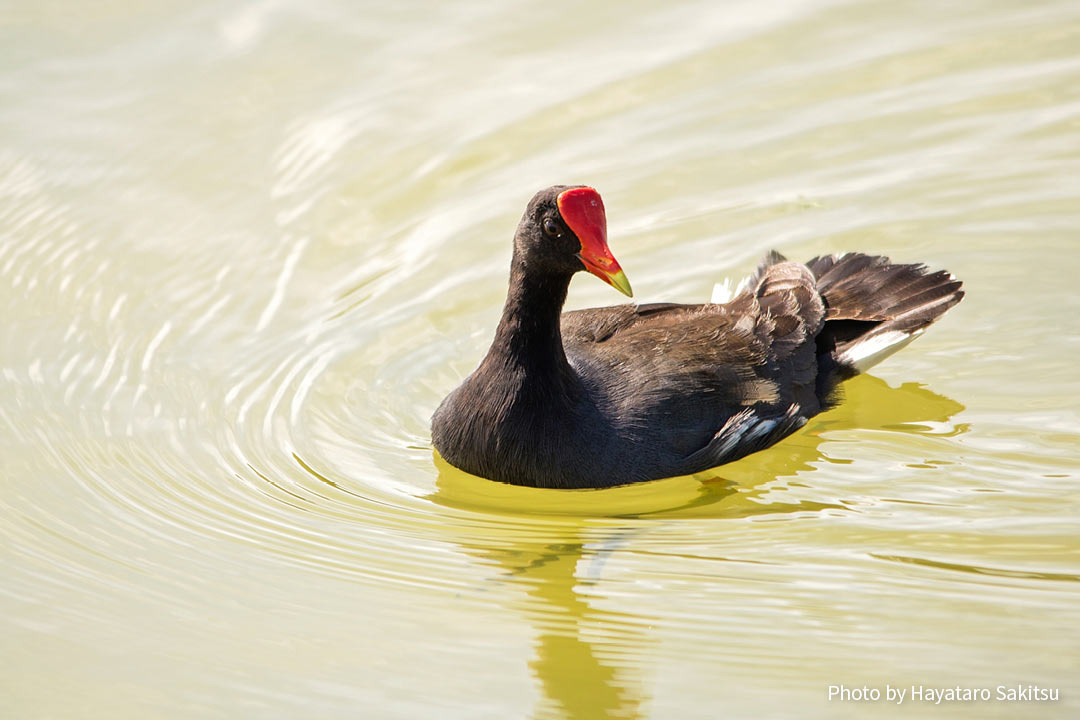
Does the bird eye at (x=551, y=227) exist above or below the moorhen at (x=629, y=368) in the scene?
above

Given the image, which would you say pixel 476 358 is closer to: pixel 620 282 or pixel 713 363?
pixel 713 363

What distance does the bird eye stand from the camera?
196 inches

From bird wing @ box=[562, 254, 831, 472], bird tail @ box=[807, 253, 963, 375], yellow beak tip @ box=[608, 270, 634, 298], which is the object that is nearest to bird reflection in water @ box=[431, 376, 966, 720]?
bird wing @ box=[562, 254, 831, 472]

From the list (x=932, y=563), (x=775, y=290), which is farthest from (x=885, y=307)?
(x=932, y=563)

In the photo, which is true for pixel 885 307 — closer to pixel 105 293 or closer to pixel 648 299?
pixel 648 299

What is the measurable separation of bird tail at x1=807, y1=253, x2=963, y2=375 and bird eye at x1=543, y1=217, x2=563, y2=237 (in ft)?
5.30

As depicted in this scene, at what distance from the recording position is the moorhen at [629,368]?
203 inches

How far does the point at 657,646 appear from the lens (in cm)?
434

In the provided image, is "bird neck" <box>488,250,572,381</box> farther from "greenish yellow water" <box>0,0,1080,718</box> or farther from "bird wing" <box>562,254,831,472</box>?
"greenish yellow water" <box>0,0,1080,718</box>

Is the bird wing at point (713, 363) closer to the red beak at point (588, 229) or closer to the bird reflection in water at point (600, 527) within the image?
the bird reflection in water at point (600, 527)

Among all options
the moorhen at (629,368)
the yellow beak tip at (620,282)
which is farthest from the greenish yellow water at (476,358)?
the yellow beak tip at (620,282)

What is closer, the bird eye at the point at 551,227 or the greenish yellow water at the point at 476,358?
the greenish yellow water at the point at 476,358

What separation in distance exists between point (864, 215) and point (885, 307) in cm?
116

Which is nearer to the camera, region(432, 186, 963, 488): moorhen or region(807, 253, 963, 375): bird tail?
region(432, 186, 963, 488): moorhen
